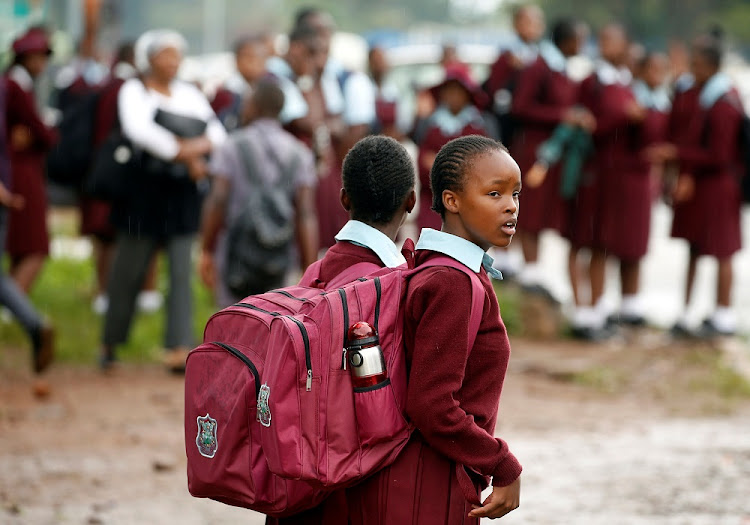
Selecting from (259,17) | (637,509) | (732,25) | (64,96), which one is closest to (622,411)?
(637,509)

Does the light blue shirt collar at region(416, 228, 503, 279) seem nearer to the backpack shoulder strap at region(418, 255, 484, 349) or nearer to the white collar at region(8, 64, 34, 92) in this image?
the backpack shoulder strap at region(418, 255, 484, 349)

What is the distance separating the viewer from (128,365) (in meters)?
7.77

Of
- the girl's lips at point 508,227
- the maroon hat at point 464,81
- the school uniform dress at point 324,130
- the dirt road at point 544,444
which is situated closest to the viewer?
the girl's lips at point 508,227

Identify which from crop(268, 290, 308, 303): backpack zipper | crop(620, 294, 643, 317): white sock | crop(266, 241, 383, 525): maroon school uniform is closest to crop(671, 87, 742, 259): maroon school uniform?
crop(620, 294, 643, 317): white sock

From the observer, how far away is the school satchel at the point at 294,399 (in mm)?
2637

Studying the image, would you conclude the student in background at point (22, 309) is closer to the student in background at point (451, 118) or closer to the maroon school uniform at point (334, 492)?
the student in background at point (451, 118)

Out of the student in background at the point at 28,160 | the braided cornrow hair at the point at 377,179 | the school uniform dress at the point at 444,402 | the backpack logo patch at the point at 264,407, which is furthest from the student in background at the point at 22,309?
the backpack logo patch at the point at 264,407

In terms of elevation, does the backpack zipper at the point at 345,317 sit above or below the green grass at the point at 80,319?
above

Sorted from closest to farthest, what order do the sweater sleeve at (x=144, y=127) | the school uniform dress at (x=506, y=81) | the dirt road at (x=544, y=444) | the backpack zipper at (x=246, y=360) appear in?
the backpack zipper at (x=246, y=360), the dirt road at (x=544, y=444), the sweater sleeve at (x=144, y=127), the school uniform dress at (x=506, y=81)

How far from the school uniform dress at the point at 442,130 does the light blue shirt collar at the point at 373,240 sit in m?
5.10

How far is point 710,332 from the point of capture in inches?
346

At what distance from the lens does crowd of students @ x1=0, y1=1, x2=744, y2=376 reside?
691 centimetres

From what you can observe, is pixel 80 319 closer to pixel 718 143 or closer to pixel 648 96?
pixel 718 143

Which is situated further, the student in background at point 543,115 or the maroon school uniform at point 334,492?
the student in background at point 543,115
